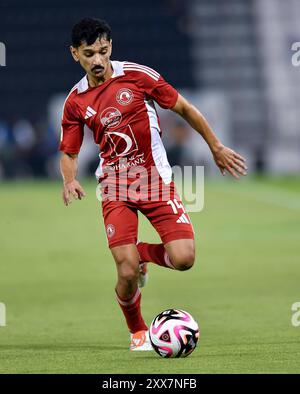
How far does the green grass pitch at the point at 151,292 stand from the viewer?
7.39m

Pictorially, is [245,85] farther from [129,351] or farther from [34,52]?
[129,351]

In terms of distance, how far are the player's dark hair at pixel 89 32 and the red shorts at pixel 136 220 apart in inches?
47.4

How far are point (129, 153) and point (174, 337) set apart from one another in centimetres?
155

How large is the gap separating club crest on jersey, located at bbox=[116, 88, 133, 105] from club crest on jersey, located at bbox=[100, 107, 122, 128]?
0.08 meters

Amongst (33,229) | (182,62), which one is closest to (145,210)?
(33,229)

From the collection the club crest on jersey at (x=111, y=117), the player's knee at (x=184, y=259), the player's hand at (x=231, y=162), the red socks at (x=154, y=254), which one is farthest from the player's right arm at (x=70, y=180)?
the player's hand at (x=231, y=162)

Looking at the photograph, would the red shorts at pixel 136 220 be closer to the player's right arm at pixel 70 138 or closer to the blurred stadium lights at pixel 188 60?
the player's right arm at pixel 70 138

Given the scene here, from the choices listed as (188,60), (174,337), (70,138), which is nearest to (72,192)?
(70,138)

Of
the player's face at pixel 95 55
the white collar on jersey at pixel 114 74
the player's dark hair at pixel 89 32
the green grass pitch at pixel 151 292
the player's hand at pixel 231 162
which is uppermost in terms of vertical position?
the player's dark hair at pixel 89 32

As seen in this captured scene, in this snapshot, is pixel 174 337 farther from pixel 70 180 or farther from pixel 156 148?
pixel 156 148

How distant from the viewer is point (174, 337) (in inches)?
294

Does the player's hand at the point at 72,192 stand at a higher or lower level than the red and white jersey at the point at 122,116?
lower

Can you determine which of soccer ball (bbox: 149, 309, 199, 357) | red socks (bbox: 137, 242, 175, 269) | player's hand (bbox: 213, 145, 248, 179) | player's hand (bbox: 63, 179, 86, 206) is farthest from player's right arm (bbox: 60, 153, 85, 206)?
soccer ball (bbox: 149, 309, 199, 357)

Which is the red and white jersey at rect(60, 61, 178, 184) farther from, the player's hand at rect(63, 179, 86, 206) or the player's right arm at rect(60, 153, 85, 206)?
the player's hand at rect(63, 179, 86, 206)
